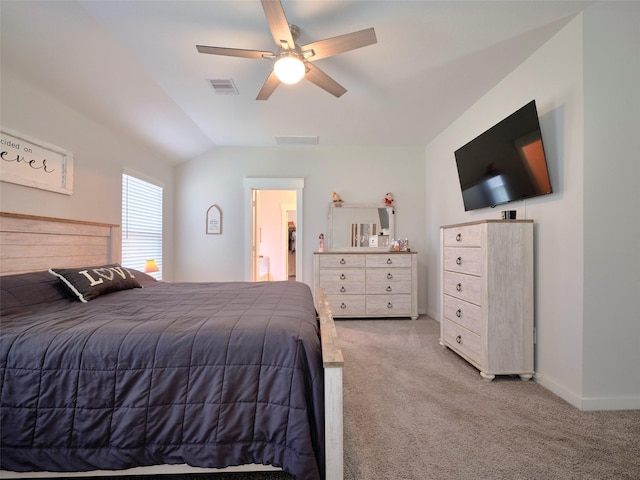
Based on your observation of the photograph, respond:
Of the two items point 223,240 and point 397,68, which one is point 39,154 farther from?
point 397,68

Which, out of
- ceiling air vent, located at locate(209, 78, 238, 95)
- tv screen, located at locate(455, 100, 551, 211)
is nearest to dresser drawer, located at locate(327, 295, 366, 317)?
tv screen, located at locate(455, 100, 551, 211)

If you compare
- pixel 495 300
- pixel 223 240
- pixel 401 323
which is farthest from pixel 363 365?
pixel 223 240

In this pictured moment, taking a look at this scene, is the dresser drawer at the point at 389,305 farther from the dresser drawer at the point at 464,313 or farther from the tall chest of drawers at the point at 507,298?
the tall chest of drawers at the point at 507,298

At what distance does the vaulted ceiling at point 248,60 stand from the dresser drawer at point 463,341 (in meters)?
2.25

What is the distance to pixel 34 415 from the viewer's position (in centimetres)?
109

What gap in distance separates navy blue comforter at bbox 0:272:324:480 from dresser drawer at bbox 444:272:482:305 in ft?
5.52

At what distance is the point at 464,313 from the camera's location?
247 centimetres

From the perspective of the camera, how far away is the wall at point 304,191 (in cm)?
432

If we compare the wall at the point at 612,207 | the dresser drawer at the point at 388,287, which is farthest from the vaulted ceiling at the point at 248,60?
the dresser drawer at the point at 388,287

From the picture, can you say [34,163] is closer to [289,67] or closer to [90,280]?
[90,280]

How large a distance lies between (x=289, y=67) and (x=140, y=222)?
2830 millimetres

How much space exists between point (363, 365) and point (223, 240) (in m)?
2.86

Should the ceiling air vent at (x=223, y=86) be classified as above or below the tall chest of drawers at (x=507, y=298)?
above

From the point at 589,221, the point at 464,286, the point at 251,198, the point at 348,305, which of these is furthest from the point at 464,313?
the point at 251,198
